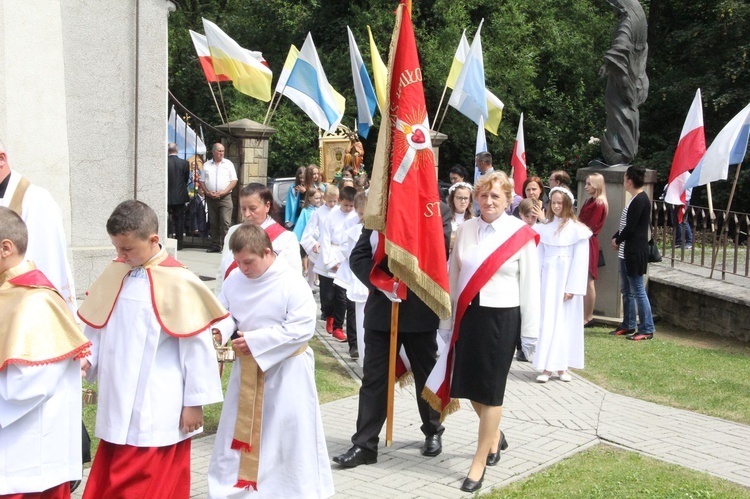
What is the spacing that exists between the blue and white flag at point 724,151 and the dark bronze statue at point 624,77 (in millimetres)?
2108

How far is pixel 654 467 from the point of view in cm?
671

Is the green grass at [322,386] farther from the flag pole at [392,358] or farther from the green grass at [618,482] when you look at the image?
the green grass at [618,482]

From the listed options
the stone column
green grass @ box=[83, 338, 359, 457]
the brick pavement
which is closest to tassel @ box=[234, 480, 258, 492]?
the brick pavement

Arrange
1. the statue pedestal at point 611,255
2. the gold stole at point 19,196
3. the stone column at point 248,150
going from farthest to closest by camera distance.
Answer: the stone column at point 248,150, the statue pedestal at point 611,255, the gold stole at point 19,196

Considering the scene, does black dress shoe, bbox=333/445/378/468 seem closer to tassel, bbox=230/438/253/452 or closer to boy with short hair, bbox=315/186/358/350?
tassel, bbox=230/438/253/452

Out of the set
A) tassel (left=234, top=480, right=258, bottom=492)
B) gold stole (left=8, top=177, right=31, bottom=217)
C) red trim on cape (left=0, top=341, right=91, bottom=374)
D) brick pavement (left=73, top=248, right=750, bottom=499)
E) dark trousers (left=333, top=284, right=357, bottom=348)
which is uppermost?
gold stole (left=8, top=177, right=31, bottom=217)

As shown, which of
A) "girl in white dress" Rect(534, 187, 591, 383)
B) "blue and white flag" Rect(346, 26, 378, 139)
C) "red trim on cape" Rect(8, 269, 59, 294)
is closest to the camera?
"red trim on cape" Rect(8, 269, 59, 294)

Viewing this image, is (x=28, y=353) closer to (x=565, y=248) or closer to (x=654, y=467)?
(x=654, y=467)

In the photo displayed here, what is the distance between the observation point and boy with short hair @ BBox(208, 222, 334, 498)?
5.43 m

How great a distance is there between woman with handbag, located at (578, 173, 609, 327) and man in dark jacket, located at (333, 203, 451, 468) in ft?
18.9

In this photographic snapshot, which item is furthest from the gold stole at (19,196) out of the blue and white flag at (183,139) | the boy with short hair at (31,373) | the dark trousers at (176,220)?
the blue and white flag at (183,139)

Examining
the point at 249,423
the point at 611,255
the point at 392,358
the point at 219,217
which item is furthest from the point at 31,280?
the point at 219,217

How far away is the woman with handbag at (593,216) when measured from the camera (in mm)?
12094

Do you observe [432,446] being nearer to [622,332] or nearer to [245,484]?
[245,484]
